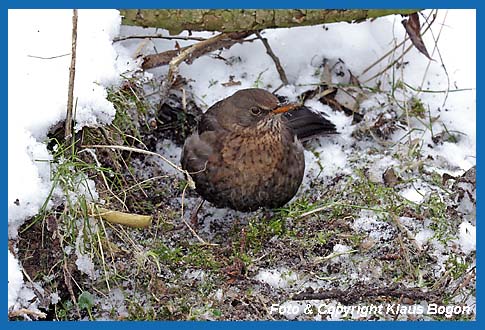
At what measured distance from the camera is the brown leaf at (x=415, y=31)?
17.0 ft

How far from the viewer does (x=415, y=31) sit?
520cm

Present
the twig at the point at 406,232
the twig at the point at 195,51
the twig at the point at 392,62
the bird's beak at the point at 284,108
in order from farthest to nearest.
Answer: the twig at the point at 392,62
the twig at the point at 195,51
the bird's beak at the point at 284,108
the twig at the point at 406,232

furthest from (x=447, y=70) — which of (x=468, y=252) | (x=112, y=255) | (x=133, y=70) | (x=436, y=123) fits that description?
(x=112, y=255)

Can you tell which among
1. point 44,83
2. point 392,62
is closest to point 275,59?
point 392,62

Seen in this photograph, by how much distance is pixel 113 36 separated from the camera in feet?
15.5

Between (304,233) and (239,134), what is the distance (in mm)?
683

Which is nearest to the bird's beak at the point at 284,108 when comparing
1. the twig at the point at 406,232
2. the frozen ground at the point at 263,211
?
the frozen ground at the point at 263,211

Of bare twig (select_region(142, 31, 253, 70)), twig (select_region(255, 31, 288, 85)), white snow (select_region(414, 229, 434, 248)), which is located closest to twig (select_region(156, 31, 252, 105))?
bare twig (select_region(142, 31, 253, 70))

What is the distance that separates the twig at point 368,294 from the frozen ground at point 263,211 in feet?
0.04

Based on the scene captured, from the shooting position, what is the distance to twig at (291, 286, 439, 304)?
3.75m

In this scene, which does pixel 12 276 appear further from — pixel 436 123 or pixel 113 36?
pixel 436 123

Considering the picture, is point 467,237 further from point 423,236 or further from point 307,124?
point 307,124

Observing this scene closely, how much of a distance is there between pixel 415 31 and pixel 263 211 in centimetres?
162

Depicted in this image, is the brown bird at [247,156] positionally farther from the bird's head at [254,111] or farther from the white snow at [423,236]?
the white snow at [423,236]
